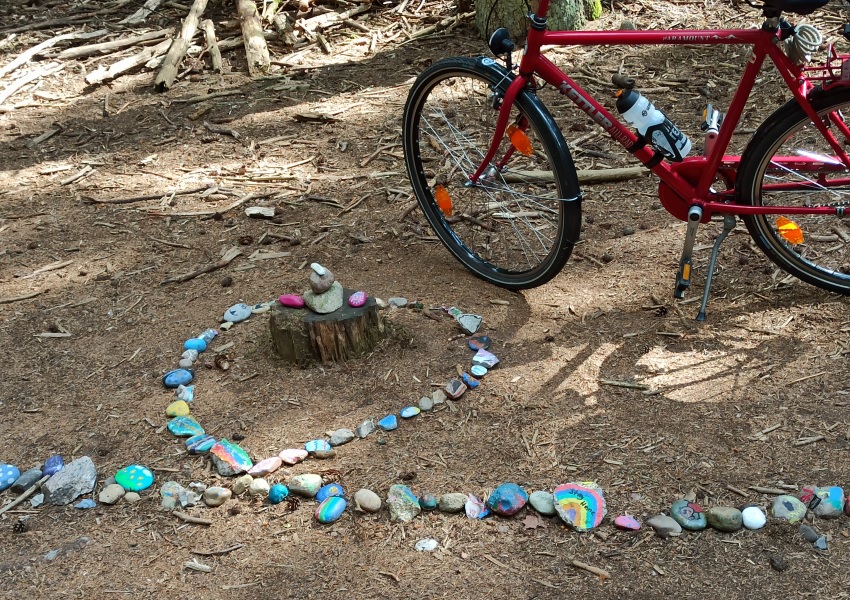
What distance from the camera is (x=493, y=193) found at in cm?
470

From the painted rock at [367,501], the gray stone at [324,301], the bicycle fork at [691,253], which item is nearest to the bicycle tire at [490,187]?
the bicycle fork at [691,253]

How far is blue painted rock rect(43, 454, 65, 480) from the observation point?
3.16 meters

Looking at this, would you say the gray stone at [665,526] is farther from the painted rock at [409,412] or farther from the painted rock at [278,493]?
the painted rock at [278,493]

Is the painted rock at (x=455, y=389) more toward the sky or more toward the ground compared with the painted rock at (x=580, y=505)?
more toward the sky

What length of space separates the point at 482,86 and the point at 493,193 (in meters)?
1.29

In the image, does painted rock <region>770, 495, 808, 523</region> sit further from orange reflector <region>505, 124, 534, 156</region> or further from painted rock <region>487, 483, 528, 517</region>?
orange reflector <region>505, 124, 534, 156</region>

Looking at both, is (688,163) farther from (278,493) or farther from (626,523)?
(278,493)

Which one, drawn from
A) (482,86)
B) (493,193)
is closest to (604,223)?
(493,193)

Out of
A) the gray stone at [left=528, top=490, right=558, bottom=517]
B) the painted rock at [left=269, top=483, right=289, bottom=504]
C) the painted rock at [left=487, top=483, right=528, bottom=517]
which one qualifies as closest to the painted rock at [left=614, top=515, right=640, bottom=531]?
the gray stone at [left=528, top=490, right=558, bottom=517]

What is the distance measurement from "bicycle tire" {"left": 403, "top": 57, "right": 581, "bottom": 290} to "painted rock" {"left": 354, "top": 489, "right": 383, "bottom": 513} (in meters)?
1.36

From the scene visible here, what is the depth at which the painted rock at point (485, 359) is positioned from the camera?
354 centimetres

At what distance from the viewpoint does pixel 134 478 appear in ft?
10.2

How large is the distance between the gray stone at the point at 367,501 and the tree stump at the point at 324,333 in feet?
2.56

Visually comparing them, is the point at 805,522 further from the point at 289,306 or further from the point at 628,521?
the point at 289,306
